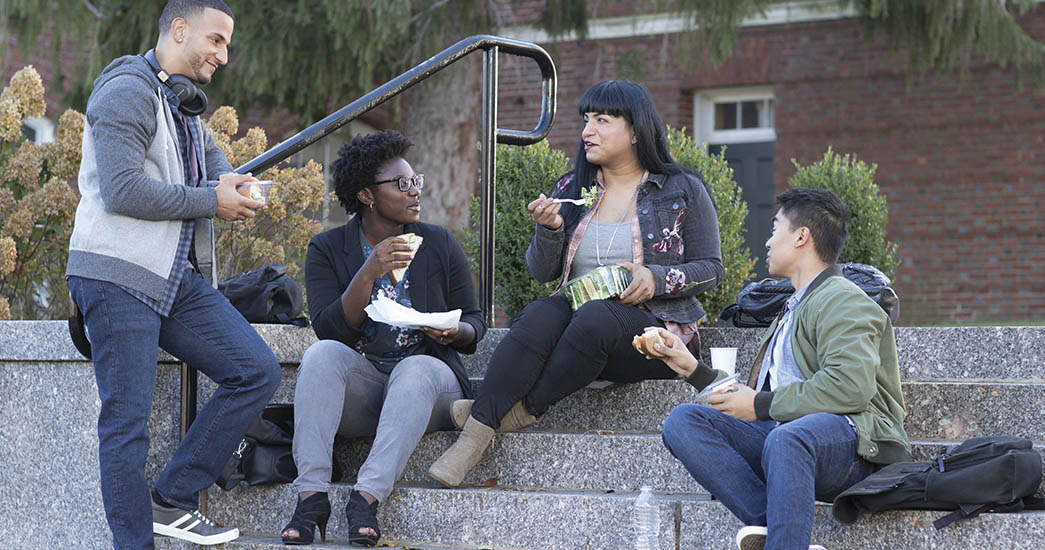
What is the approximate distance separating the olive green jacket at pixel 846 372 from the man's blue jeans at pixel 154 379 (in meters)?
1.44

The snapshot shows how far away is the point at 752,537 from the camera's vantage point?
3.62 meters

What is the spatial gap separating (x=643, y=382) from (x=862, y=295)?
3.58ft

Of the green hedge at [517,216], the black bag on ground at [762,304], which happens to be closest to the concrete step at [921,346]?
the black bag on ground at [762,304]

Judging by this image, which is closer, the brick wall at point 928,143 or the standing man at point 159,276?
the standing man at point 159,276

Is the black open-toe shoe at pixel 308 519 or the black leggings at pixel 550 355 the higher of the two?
the black leggings at pixel 550 355

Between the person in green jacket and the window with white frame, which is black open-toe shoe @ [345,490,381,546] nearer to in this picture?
the person in green jacket

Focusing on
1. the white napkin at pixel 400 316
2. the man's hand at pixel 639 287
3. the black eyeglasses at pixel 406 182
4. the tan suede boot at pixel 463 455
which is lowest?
the tan suede boot at pixel 463 455

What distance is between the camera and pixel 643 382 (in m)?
4.68

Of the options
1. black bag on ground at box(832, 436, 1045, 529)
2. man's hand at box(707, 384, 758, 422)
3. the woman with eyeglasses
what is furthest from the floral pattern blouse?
black bag on ground at box(832, 436, 1045, 529)

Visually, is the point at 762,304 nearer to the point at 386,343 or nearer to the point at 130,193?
the point at 386,343

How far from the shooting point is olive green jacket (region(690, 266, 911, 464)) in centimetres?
365

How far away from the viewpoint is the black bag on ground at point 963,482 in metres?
3.55

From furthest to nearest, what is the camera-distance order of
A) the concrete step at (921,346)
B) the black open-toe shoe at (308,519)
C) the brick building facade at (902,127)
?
the brick building facade at (902,127)
the concrete step at (921,346)
the black open-toe shoe at (308,519)

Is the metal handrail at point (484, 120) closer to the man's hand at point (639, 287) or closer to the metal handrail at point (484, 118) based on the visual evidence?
the metal handrail at point (484, 118)
